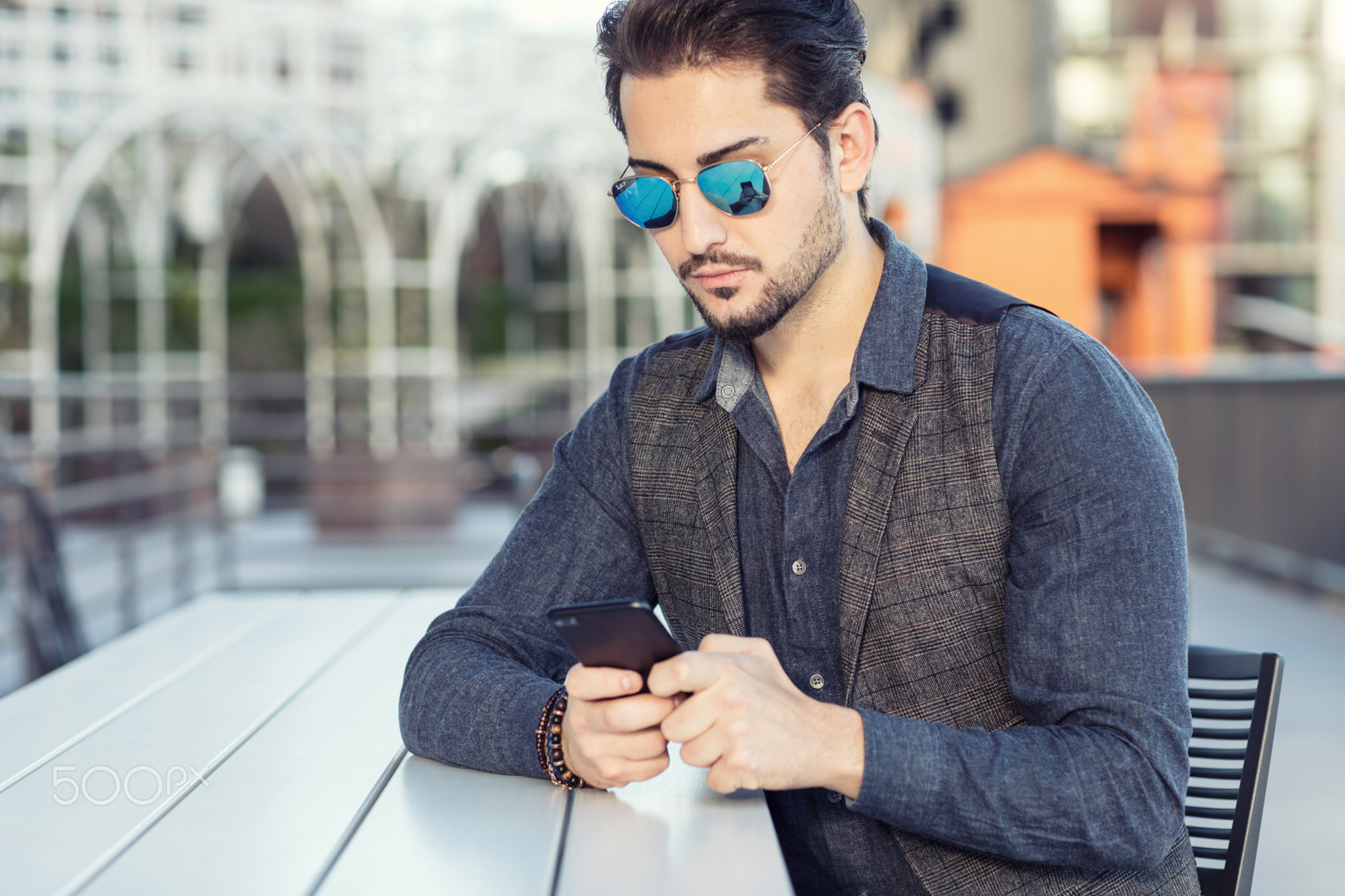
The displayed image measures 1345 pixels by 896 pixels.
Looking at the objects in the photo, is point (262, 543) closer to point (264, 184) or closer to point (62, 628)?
point (62, 628)

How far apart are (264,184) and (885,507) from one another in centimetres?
1773

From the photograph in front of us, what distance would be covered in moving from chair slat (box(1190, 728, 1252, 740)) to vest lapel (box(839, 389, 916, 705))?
0.51m

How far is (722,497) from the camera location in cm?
163

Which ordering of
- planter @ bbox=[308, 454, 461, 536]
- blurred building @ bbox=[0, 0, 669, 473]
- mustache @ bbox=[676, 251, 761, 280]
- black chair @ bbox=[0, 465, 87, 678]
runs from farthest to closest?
blurred building @ bbox=[0, 0, 669, 473], planter @ bbox=[308, 454, 461, 536], black chair @ bbox=[0, 465, 87, 678], mustache @ bbox=[676, 251, 761, 280]

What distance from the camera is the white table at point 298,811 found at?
1143mm

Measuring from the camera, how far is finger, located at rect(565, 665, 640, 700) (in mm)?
1273

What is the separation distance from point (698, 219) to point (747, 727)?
2.10ft

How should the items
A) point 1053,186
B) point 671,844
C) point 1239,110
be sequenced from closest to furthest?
point 671,844 → point 1053,186 → point 1239,110

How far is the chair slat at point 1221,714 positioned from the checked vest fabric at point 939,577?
274mm

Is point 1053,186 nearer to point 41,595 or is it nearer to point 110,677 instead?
point 41,595

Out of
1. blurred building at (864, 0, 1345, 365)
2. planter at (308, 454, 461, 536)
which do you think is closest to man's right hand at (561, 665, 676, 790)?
planter at (308, 454, 461, 536)

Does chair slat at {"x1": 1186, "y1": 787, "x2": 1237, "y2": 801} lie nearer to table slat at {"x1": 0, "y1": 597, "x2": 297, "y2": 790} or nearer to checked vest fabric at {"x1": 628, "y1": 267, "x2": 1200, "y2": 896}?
checked vest fabric at {"x1": 628, "y1": 267, "x2": 1200, "y2": 896}

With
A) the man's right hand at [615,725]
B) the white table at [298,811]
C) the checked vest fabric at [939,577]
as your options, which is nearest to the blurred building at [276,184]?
the white table at [298,811]

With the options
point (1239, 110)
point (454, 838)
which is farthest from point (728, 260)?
point (1239, 110)
